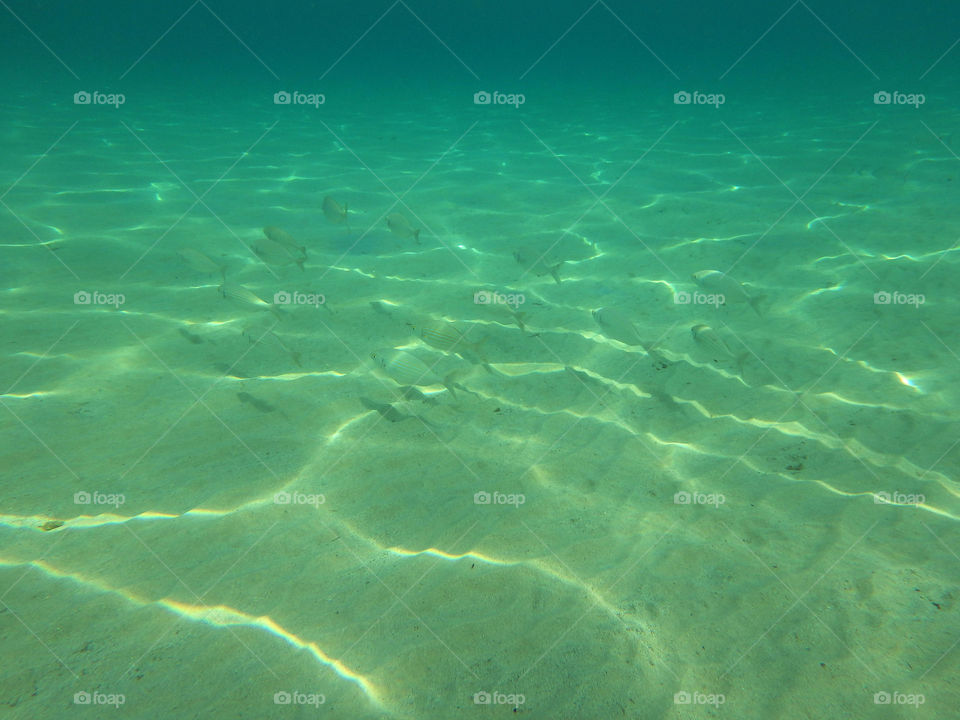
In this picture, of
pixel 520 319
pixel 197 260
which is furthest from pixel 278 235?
pixel 520 319

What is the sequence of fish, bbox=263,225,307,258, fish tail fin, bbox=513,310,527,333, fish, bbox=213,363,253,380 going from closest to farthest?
1. fish, bbox=213,363,253,380
2. fish tail fin, bbox=513,310,527,333
3. fish, bbox=263,225,307,258

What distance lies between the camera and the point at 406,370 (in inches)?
165

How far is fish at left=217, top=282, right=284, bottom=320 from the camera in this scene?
529 centimetres

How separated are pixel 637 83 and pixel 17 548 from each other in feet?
148

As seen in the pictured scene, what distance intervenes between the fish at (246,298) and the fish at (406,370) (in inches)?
54.8

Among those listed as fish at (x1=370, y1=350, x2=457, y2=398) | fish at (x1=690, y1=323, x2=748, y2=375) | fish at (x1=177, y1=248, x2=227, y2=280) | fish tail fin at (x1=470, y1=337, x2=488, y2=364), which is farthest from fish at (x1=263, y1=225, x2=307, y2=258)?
fish at (x1=690, y1=323, x2=748, y2=375)

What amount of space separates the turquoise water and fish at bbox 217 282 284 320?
9 centimetres

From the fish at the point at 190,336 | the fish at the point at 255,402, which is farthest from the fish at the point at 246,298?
the fish at the point at 255,402

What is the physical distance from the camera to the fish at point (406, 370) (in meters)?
4.13

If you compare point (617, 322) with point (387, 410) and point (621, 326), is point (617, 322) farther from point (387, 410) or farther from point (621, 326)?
point (387, 410)

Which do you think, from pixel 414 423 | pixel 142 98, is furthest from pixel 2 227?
pixel 142 98

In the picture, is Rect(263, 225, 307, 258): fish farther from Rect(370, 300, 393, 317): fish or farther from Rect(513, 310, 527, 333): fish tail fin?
Rect(513, 310, 527, 333): fish tail fin

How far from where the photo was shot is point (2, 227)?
7488 mm

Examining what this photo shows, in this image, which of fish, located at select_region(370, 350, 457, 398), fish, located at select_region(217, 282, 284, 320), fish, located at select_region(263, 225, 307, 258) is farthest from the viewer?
fish, located at select_region(263, 225, 307, 258)
